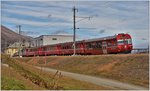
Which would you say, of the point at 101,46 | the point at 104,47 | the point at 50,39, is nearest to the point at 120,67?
the point at 104,47

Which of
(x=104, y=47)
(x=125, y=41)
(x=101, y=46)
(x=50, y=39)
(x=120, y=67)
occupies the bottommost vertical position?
(x=120, y=67)

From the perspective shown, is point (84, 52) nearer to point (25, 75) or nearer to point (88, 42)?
point (88, 42)

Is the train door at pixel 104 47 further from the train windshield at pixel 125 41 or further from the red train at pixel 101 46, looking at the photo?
the train windshield at pixel 125 41

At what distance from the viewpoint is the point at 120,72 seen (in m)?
38.6

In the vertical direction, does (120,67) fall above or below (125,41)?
below

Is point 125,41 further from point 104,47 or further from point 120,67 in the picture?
point 120,67

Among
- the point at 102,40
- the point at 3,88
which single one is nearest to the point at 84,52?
the point at 102,40

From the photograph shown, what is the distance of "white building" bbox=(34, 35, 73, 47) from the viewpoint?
11292cm

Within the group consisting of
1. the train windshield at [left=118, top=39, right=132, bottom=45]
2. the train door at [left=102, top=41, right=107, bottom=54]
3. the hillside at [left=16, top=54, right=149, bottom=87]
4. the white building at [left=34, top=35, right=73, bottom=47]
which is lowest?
the hillside at [left=16, top=54, right=149, bottom=87]

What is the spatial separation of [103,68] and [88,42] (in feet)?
66.3

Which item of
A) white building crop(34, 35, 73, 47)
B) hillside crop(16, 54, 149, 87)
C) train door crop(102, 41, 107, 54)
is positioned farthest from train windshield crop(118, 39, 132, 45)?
white building crop(34, 35, 73, 47)

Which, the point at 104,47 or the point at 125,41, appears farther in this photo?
the point at 104,47

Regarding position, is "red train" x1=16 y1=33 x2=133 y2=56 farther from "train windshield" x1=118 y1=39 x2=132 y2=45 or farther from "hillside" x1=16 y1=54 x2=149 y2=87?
"hillside" x1=16 y1=54 x2=149 y2=87

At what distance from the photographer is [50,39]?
11450 cm
